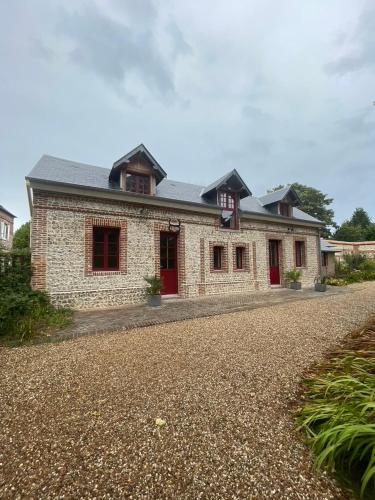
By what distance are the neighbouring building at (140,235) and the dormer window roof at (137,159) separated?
4 centimetres

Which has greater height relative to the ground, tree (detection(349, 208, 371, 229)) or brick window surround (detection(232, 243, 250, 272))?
tree (detection(349, 208, 371, 229))

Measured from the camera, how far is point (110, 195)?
26.2 feet

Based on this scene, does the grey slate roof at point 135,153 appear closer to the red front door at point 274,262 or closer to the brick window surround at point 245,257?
the brick window surround at point 245,257

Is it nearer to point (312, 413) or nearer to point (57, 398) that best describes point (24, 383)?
point (57, 398)

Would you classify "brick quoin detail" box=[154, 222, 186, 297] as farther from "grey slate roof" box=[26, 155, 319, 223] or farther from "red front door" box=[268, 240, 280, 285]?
"red front door" box=[268, 240, 280, 285]

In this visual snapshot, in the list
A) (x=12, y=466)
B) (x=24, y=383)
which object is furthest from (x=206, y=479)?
(x=24, y=383)

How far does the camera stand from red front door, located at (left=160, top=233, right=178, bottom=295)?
938 centimetres

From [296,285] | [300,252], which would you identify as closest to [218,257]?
[296,285]

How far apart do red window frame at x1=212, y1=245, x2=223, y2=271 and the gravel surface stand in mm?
6402

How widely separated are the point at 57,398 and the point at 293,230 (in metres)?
13.4

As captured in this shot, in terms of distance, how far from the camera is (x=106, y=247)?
8.10 meters

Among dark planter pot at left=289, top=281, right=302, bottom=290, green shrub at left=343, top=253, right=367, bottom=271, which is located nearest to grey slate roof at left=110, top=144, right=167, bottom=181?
dark planter pot at left=289, top=281, right=302, bottom=290

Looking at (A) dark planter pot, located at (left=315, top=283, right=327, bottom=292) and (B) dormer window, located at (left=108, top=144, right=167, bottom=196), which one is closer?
(B) dormer window, located at (left=108, top=144, right=167, bottom=196)

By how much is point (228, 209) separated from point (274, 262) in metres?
4.38
